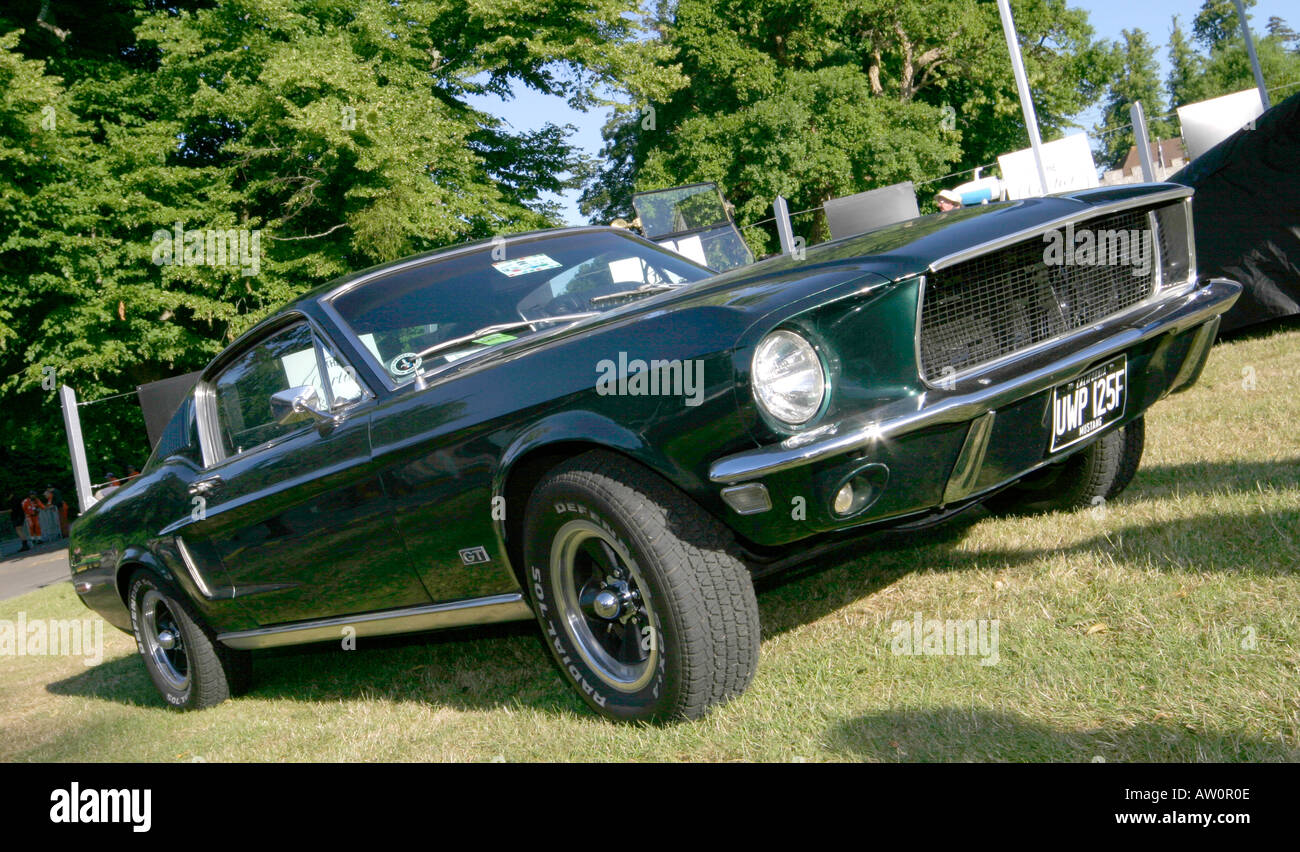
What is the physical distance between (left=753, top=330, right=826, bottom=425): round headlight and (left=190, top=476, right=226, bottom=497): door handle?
8.38 feet

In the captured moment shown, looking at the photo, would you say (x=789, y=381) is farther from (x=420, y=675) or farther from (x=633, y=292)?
(x=420, y=675)

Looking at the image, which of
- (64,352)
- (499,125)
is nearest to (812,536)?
(64,352)

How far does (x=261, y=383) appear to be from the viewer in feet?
14.0

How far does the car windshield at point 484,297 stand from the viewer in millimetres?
3631

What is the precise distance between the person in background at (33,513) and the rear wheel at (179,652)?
24163 millimetres

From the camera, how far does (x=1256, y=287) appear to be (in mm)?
7254

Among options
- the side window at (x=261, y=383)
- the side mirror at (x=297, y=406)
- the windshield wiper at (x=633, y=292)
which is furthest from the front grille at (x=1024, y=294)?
the side window at (x=261, y=383)

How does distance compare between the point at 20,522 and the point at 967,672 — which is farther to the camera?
the point at 20,522

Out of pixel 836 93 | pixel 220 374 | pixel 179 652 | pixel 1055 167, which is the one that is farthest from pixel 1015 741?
pixel 836 93

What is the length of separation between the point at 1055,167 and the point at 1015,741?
17.2 metres

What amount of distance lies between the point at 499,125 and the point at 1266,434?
19.3m

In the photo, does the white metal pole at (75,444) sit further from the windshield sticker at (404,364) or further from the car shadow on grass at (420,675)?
the windshield sticker at (404,364)
